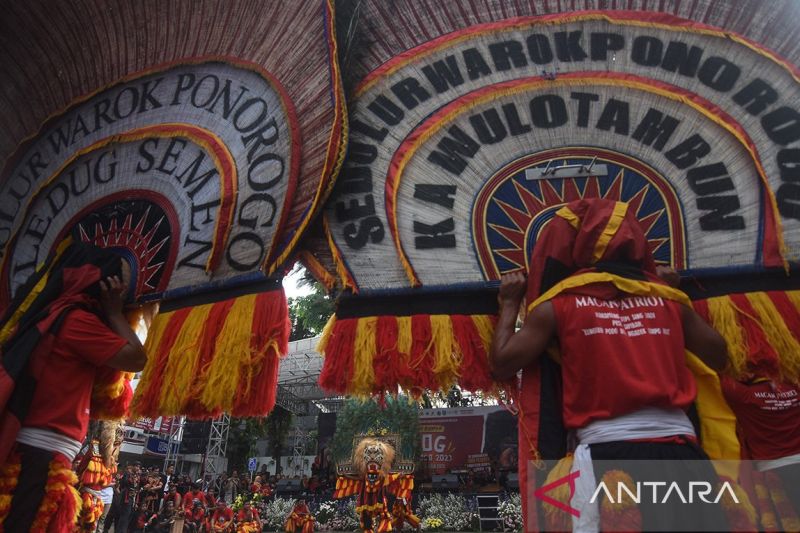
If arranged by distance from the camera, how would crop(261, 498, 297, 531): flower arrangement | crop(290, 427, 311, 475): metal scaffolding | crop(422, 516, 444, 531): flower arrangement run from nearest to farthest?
crop(422, 516, 444, 531): flower arrangement < crop(261, 498, 297, 531): flower arrangement < crop(290, 427, 311, 475): metal scaffolding

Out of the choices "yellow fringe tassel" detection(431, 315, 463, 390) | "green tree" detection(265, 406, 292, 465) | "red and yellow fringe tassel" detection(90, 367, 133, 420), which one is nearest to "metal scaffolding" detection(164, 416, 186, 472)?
"green tree" detection(265, 406, 292, 465)

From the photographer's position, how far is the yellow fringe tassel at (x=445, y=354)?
1.91 m

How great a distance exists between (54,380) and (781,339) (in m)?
2.54

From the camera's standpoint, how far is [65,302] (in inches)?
87.0

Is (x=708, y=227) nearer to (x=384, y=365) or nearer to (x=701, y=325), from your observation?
(x=701, y=325)

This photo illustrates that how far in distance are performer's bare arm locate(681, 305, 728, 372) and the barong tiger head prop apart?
7.94m

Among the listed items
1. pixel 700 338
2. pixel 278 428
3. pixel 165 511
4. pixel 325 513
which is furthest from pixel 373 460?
pixel 278 428

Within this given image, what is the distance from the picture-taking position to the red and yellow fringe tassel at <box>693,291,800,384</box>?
1.75 meters

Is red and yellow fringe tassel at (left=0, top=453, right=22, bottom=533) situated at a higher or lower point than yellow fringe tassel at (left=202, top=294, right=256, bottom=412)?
lower

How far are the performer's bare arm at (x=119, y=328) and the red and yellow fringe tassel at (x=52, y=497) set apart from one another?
0.40 metres

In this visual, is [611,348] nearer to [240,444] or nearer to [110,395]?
[110,395]

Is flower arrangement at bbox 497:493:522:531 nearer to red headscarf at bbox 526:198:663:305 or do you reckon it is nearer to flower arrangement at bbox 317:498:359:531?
flower arrangement at bbox 317:498:359:531

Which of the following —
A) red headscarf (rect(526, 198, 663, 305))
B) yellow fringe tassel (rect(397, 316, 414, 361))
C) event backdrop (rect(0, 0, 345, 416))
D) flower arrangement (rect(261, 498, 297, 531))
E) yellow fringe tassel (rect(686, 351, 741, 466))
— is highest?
event backdrop (rect(0, 0, 345, 416))

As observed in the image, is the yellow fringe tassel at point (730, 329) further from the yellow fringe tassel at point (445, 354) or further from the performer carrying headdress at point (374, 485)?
the performer carrying headdress at point (374, 485)
